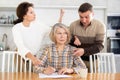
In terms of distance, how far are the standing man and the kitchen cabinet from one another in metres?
2.09

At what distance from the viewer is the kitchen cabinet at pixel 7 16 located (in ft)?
14.7

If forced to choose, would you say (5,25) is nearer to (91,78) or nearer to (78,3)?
(78,3)

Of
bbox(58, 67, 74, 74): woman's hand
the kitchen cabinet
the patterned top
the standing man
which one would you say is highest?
the kitchen cabinet

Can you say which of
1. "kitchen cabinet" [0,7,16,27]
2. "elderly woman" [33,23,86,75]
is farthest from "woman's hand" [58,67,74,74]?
"kitchen cabinet" [0,7,16,27]

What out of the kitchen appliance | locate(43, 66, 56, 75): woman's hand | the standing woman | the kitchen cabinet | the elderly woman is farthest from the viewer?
the kitchen cabinet

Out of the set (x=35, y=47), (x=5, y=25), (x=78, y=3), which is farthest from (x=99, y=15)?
(x=35, y=47)

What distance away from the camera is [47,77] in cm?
199

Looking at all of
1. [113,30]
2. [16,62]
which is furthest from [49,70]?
[113,30]

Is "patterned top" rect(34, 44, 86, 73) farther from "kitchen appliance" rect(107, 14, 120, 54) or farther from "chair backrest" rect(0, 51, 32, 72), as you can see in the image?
"kitchen appliance" rect(107, 14, 120, 54)

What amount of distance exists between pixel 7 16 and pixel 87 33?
237 cm

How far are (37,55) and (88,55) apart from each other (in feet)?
1.86

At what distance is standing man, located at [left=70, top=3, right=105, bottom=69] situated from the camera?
2.55 m

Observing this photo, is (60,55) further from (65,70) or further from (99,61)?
(99,61)

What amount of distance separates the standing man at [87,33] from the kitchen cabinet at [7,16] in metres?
2.09
